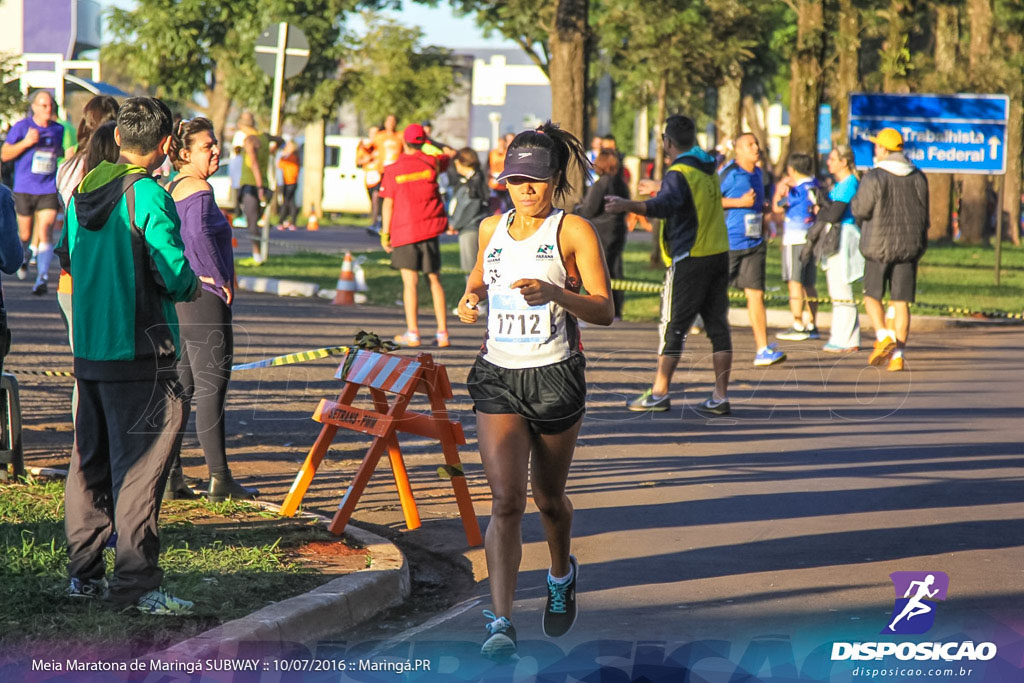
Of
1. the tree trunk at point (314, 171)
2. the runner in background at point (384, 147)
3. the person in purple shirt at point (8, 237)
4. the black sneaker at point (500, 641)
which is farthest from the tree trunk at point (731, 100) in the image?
the black sneaker at point (500, 641)

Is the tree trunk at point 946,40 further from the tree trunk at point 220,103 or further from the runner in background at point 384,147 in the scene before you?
the tree trunk at point 220,103

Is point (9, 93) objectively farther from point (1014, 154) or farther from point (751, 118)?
point (751, 118)

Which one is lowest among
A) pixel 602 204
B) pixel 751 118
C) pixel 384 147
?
pixel 602 204

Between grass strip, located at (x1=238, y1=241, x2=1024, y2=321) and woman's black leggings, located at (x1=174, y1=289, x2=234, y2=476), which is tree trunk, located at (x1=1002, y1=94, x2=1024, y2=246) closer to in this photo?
grass strip, located at (x1=238, y1=241, x2=1024, y2=321)

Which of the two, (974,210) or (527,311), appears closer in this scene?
(527,311)

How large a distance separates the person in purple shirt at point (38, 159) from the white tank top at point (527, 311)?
444 inches

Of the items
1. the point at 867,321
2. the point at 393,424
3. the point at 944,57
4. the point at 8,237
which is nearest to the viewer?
the point at 8,237

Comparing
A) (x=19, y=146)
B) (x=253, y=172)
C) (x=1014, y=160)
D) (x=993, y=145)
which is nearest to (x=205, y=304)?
(x=19, y=146)

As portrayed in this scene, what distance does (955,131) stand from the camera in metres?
22.2

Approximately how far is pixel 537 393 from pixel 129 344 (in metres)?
1.55

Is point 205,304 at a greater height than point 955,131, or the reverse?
point 955,131

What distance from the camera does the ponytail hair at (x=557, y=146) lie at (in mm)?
5676

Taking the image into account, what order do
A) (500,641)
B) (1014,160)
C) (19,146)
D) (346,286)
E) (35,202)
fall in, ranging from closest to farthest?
(500,641) → (19,146) → (35,202) → (346,286) → (1014,160)

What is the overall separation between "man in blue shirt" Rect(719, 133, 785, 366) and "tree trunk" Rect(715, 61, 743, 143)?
23.6 m
